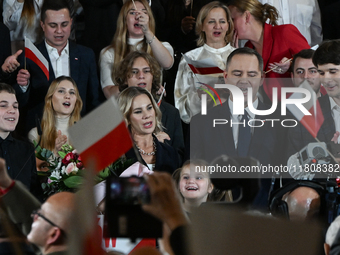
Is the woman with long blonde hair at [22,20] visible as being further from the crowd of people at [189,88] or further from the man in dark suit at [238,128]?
the man in dark suit at [238,128]

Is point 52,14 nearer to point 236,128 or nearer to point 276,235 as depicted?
point 236,128

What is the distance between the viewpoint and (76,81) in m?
4.29

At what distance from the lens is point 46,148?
3.76 m

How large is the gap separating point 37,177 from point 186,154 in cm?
97

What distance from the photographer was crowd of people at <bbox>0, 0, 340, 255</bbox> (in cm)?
311

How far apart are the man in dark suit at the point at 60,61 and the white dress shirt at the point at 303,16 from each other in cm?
154

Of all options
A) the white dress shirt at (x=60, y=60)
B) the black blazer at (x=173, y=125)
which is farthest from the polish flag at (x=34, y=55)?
the black blazer at (x=173, y=125)

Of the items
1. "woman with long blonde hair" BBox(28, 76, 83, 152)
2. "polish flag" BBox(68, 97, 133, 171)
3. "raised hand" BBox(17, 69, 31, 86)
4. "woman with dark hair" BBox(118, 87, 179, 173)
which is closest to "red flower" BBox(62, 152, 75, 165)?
"woman with dark hair" BBox(118, 87, 179, 173)

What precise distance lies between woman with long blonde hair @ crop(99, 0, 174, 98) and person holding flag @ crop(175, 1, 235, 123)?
0.18 meters

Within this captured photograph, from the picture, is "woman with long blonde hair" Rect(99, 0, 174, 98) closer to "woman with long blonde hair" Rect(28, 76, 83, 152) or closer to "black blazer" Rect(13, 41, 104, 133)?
"black blazer" Rect(13, 41, 104, 133)

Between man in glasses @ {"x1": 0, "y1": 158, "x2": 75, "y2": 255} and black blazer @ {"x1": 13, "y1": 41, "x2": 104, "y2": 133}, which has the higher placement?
black blazer @ {"x1": 13, "y1": 41, "x2": 104, "y2": 133}

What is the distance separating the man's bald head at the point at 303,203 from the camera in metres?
→ 2.75

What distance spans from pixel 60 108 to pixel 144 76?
2.16 ft

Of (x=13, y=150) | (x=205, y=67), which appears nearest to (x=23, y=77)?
(x=13, y=150)
